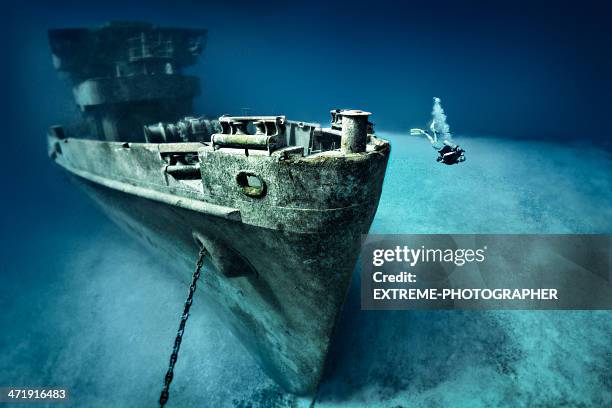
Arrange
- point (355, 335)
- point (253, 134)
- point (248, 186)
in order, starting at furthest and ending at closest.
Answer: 1. point (355, 335)
2. point (248, 186)
3. point (253, 134)

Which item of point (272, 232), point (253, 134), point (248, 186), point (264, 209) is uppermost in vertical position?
point (253, 134)

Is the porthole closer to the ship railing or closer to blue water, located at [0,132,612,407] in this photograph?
the ship railing

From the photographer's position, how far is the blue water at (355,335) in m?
4.89

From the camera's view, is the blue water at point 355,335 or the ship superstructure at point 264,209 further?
the blue water at point 355,335

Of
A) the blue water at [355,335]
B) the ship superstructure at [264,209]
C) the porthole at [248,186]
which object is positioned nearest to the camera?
the ship superstructure at [264,209]

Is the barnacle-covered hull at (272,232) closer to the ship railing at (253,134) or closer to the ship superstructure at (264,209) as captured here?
the ship superstructure at (264,209)

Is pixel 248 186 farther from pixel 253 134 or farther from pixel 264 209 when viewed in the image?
pixel 253 134

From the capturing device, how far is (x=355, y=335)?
5.70 metres

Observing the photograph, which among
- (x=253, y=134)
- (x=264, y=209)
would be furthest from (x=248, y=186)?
(x=253, y=134)

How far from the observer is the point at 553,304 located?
20.3ft

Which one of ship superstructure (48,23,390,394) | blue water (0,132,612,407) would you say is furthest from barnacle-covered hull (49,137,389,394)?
blue water (0,132,612,407)

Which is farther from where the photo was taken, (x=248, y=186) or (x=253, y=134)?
(x=248, y=186)

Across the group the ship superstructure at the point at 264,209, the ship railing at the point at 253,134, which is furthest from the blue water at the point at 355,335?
the ship railing at the point at 253,134

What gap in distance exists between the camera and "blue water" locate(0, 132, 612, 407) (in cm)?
489
